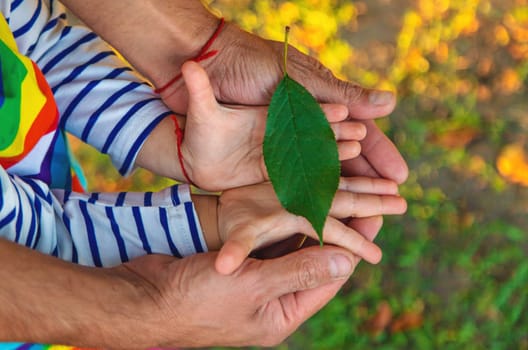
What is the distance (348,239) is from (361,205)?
68 mm

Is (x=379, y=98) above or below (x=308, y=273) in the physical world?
above

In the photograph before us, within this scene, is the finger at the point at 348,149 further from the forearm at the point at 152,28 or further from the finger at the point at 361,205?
the forearm at the point at 152,28

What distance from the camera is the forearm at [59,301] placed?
895mm

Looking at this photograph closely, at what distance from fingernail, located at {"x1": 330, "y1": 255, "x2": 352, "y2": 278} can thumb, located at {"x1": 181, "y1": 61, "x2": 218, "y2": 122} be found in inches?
10.9

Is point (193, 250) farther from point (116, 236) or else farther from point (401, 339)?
point (401, 339)

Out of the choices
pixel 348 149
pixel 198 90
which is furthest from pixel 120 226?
pixel 348 149

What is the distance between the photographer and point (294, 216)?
1.10 meters

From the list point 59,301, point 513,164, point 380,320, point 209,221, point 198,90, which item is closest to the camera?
point 59,301

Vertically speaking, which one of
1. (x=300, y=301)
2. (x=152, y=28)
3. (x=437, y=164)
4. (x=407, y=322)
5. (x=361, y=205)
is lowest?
(x=407, y=322)

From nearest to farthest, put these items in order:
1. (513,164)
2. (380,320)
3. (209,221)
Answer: (209,221) < (380,320) < (513,164)

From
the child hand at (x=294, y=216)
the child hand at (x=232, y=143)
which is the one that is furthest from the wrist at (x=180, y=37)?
the child hand at (x=294, y=216)

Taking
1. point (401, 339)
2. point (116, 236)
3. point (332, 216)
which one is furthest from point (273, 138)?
point (401, 339)

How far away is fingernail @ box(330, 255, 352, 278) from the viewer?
104 cm

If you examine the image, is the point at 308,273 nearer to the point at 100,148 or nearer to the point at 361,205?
the point at 361,205
